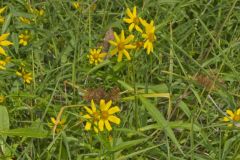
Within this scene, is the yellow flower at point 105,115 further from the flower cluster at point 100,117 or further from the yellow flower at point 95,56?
the yellow flower at point 95,56

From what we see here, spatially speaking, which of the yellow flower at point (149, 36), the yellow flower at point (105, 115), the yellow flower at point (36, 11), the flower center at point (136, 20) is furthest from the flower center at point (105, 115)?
the yellow flower at point (36, 11)

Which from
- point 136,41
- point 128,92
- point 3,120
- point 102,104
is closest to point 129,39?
point 136,41

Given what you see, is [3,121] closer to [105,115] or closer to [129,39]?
[105,115]

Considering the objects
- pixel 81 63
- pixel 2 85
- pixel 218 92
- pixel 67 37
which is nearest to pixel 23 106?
pixel 2 85

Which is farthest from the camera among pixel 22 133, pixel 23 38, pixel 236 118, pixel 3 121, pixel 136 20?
pixel 23 38

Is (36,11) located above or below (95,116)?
above

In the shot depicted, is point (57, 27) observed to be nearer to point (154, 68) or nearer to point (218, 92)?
point (154, 68)

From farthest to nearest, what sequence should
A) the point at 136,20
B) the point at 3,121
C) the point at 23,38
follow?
the point at 23,38, the point at 136,20, the point at 3,121

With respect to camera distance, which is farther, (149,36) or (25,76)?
(25,76)
